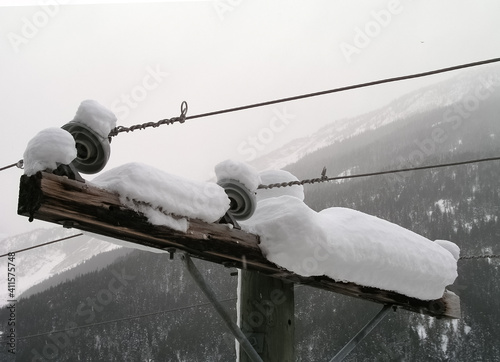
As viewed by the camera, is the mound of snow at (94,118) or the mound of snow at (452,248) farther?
the mound of snow at (452,248)

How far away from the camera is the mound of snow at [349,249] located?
305 centimetres

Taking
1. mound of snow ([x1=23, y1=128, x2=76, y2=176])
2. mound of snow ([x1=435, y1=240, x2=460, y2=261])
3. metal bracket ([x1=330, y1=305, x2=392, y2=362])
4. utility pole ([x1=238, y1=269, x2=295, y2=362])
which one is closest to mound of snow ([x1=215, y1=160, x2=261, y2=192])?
utility pole ([x1=238, y1=269, x2=295, y2=362])

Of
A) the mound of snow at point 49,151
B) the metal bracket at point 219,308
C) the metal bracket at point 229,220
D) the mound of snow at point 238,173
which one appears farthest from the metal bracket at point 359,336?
the mound of snow at point 49,151

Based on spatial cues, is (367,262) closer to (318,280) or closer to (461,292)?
(318,280)

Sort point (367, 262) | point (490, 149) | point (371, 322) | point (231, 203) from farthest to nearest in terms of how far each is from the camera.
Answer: point (490, 149)
point (371, 322)
point (367, 262)
point (231, 203)

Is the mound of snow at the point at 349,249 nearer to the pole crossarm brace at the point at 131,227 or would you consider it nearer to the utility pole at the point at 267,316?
the pole crossarm brace at the point at 131,227

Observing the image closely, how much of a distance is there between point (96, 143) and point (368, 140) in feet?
261

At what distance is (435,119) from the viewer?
81562 millimetres

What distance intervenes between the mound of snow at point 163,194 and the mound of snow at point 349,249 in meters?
0.36

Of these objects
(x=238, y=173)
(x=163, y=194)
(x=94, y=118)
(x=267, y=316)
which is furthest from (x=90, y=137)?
(x=267, y=316)

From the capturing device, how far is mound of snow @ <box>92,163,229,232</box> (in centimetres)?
241

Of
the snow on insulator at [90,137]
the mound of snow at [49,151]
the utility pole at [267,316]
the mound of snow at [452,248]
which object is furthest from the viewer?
the mound of snow at [452,248]

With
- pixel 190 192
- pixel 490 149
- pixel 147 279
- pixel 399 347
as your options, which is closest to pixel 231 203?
pixel 190 192

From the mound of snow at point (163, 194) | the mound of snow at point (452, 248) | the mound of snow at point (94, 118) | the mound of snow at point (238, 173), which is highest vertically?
the mound of snow at point (452, 248)
